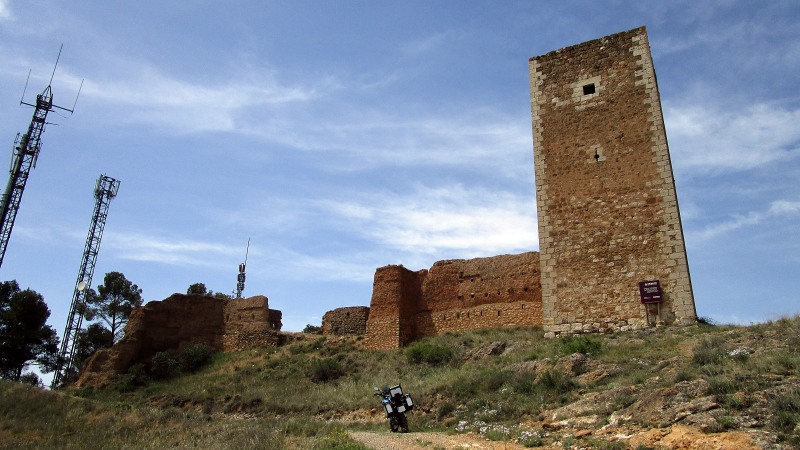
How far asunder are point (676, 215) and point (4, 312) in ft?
99.7

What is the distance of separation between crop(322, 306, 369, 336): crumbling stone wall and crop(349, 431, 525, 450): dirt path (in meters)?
14.5

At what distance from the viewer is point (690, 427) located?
26.1 ft

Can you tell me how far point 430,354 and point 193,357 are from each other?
11.5 m

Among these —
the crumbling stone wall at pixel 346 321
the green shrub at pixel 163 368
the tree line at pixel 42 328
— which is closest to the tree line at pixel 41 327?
the tree line at pixel 42 328

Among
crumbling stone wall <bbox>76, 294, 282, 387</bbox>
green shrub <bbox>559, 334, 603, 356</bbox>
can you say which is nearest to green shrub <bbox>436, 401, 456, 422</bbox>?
green shrub <bbox>559, 334, 603, 356</bbox>

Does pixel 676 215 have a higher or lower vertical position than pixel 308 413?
higher

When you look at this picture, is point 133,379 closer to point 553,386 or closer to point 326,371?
point 326,371

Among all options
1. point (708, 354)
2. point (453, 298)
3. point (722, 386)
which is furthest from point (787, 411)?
point (453, 298)

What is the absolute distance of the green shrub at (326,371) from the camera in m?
20.2

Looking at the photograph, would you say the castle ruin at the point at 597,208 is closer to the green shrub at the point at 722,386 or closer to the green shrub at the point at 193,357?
the green shrub at the point at 722,386

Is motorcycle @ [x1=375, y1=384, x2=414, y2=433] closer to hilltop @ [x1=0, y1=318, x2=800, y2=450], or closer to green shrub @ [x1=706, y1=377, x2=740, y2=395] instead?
hilltop @ [x1=0, y1=318, x2=800, y2=450]

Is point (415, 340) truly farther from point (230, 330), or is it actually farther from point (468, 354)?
point (230, 330)

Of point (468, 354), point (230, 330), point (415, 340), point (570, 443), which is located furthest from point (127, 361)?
point (570, 443)

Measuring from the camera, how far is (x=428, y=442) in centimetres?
947
